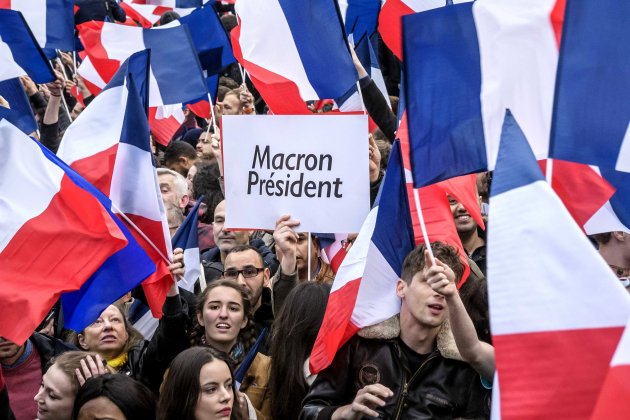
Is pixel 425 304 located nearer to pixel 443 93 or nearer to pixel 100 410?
pixel 443 93

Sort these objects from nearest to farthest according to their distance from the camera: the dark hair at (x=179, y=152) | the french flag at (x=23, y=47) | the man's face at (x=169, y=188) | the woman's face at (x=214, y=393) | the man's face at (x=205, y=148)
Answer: the woman's face at (x=214, y=393) < the man's face at (x=169, y=188) < the french flag at (x=23, y=47) < the man's face at (x=205, y=148) < the dark hair at (x=179, y=152)

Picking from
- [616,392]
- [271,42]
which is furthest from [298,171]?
[616,392]

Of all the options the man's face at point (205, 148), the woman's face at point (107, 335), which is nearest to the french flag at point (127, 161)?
the woman's face at point (107, 335)

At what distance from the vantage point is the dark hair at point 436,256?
5.06 meters

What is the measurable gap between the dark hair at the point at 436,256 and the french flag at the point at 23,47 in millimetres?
4847

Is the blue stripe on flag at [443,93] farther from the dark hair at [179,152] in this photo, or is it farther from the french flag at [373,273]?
the dark hair at [179,152]

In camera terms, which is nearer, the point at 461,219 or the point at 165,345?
the point at 165,345

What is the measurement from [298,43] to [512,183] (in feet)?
12.4

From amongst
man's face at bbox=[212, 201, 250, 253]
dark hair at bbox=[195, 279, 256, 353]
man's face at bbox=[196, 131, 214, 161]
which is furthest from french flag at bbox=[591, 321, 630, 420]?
man's face at bbox=[196, 131, 214, 161]

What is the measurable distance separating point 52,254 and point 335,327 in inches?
58.8

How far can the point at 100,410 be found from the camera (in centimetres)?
545

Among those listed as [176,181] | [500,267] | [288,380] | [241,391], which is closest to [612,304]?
[500,267]

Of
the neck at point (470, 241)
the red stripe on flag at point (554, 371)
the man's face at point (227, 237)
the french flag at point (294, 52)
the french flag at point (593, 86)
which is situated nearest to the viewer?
the red stripe on flag at point (554, 371)

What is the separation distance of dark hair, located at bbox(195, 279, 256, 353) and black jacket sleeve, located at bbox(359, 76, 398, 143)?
147cm
